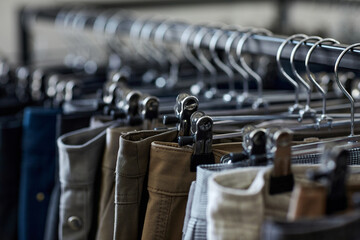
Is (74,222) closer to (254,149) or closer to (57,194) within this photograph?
(57,194)

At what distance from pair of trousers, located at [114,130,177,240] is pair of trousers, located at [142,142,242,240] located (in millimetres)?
21

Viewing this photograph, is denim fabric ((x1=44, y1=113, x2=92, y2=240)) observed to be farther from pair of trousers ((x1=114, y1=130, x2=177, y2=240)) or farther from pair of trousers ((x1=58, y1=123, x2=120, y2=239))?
pair of trousers ((x1=114, y1=130, x2=177, y2=240))

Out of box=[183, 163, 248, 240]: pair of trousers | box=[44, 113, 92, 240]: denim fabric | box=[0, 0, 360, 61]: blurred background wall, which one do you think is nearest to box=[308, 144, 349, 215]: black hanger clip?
box=[183, 163, 248, 240]: pair of trousers

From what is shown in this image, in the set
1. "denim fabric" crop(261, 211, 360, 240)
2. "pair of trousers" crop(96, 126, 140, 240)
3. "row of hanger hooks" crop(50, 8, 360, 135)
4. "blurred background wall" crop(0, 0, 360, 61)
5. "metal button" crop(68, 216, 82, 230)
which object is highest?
"blurred background wall" crop(0, 0, 360, 61)

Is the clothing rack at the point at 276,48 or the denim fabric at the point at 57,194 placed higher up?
the clothing rack at the point at 276,48

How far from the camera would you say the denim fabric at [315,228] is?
0.45 meters

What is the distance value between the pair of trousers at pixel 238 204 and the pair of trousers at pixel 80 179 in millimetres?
324

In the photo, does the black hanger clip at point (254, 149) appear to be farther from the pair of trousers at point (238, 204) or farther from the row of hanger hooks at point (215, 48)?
the row of hanger hooks at point (215, 48)

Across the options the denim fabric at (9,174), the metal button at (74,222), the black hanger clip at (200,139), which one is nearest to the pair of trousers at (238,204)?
the black hanger clip at (200,139)

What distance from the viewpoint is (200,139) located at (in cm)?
70

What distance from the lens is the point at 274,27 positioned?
2225mm

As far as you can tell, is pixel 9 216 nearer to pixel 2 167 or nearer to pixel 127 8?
pixel 2 167

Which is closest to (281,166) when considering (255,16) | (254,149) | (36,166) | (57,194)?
(254,149)

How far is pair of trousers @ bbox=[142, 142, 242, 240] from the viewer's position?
0.71 m
